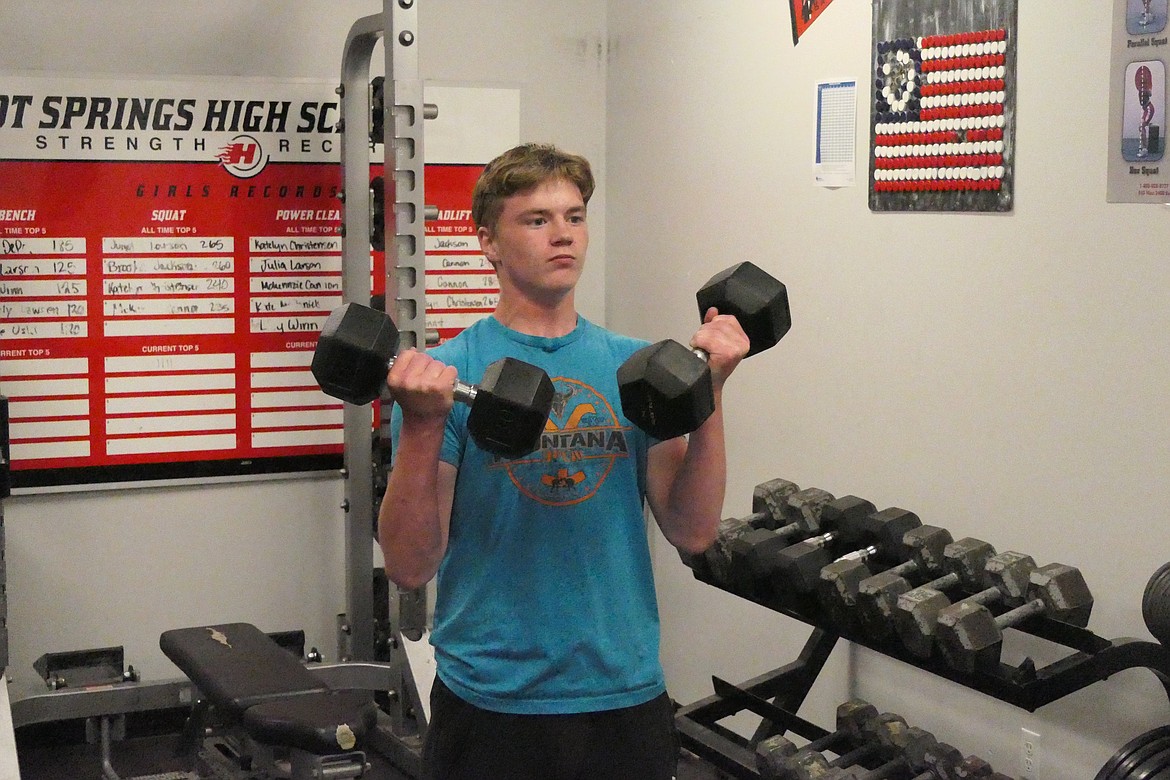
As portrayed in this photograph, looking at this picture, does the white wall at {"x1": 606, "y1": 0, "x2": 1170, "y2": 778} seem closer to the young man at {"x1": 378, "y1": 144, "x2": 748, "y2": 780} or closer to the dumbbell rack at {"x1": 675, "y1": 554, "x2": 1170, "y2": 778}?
the dumbbell rack at {"x1": 675, "y1": 554, "x2": 1170, "y2": 778}

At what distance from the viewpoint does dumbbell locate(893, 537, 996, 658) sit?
2105 mm

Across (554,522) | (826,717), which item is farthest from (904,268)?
(554,522)

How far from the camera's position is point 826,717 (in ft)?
9.68

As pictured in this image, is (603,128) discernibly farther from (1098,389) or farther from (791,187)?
(1098,389)

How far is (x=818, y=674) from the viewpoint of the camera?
2.85 meters

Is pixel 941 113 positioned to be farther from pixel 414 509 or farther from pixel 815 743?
pixel 414 509

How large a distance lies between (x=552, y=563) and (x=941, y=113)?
145cm

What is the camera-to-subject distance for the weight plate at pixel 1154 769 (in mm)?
1971

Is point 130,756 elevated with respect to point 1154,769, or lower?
lower

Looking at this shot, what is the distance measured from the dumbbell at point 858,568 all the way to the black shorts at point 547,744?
2.62ft

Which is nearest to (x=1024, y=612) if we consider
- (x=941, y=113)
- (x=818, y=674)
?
(x=818, y=674)

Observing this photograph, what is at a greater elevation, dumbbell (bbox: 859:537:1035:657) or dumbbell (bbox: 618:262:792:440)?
dumbbell (bbox: 618:262:792:440)

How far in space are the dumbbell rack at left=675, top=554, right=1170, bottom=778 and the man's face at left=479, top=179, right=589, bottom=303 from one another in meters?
1.03

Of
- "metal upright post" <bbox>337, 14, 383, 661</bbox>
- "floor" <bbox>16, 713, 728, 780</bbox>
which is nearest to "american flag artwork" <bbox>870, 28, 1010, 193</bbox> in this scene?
"metal upright post" <bbox>337, 14, 383, 661</bbox>
